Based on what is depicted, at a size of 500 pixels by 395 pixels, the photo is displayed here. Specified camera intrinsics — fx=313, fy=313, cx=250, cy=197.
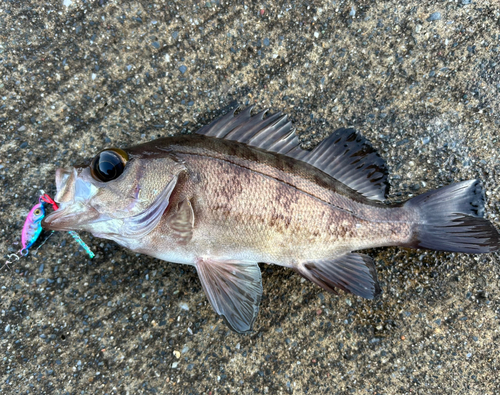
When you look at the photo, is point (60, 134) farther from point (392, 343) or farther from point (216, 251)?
point (392, 343)

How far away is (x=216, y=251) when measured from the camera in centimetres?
171

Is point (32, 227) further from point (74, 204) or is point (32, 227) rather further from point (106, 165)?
point (106, 165)

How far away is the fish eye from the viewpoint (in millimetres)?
1522

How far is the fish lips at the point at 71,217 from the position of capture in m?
1.51

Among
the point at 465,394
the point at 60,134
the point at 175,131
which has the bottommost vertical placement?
the point at 465,394

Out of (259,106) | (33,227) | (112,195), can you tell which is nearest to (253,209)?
(112,195)

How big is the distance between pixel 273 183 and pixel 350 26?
1.28 meters

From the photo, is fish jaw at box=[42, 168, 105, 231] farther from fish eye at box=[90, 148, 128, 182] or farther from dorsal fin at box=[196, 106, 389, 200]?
dorsal fin at box=[196, 106, 389, 200]

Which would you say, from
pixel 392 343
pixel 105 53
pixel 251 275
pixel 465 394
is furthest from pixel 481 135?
pixel 105 53

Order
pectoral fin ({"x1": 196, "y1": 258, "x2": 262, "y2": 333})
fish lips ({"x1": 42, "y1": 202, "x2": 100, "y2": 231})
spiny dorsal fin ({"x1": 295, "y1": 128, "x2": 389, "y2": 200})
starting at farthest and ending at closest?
spiny dorsal fin ({"x1": 295, "y1": 128, "x2": 389, "y2": 200})
pectoral fin ({"x1": 196, "y1": 258, "x2": 262, "y2": 333})
fish lips ({"x1": 42, "y1": 202, "x2": 100, "y2": 231})

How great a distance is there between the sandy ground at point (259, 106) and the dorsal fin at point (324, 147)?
292mm

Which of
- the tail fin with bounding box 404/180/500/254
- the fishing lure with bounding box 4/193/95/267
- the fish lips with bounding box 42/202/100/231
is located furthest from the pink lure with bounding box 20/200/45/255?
the tail fin with bounding box 404/180/500/254

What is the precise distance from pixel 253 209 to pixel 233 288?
472 millimetres

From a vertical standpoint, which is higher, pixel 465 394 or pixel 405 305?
pixel 405 305
